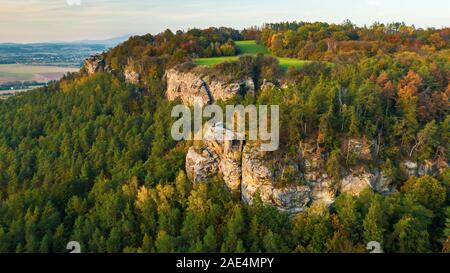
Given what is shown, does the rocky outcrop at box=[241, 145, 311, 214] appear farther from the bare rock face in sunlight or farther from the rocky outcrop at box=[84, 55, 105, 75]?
the rocky outcrop at box=[84, 55, 105, 75]

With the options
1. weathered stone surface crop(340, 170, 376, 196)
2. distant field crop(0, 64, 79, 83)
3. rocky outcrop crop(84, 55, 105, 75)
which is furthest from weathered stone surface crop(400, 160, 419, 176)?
distant field crop(0, 64, 79, 83)

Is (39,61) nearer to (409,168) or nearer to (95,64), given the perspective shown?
(95,64)

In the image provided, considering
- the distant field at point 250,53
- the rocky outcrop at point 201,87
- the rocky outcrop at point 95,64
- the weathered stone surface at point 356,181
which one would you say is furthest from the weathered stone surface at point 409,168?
the rocky outcrop at point 95,64

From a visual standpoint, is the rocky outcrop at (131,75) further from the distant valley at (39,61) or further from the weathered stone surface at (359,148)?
the weathered stone surface at (359,148)

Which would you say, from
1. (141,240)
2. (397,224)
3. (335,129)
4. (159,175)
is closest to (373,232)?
(397,224)

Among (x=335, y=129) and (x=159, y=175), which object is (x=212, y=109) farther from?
(x=335, y=129)
